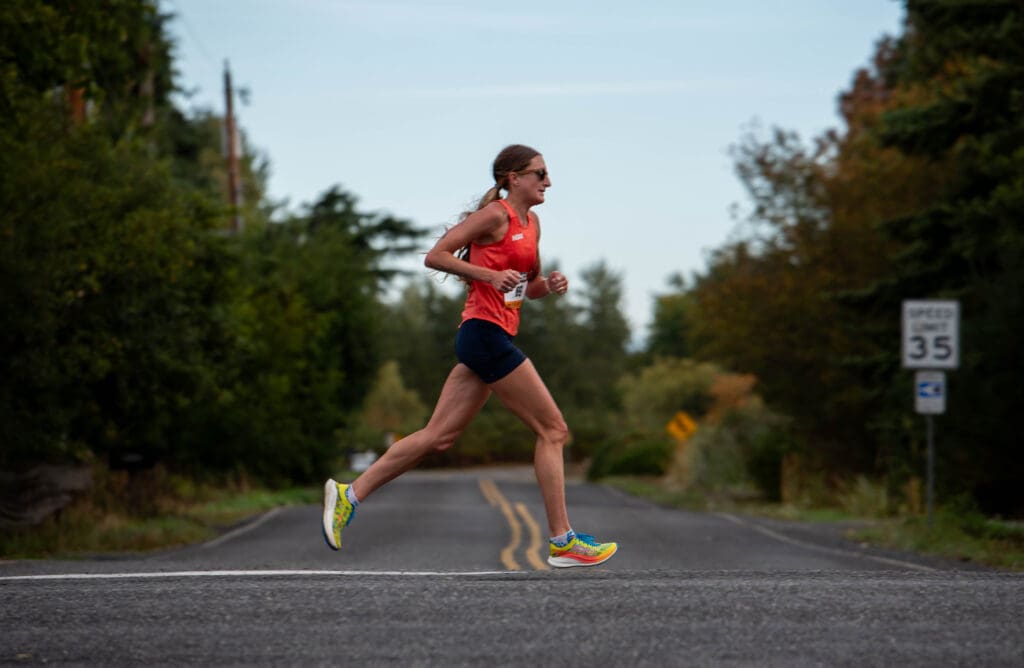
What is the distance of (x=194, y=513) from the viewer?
27.0 metres

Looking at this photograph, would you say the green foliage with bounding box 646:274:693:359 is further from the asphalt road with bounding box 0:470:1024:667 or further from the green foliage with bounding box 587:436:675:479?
the asphalt road with bounding box 0:470:1024:667

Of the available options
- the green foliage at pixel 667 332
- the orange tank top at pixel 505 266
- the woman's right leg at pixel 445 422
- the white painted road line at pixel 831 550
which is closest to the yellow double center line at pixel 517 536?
the white painted road line at pixel 831 550

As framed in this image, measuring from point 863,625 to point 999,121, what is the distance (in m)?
18.9

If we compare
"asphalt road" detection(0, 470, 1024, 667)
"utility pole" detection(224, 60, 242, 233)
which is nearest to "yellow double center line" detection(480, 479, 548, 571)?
"asphalt road" detection(0, 470, 1024, 667)

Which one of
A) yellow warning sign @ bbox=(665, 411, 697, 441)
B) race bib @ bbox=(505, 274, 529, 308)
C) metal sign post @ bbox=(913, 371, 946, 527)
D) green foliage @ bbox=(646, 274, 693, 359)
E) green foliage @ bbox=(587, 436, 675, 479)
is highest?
green foliage @ bbox=(646, 274, 693, 359)

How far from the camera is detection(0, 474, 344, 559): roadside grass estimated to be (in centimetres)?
1734

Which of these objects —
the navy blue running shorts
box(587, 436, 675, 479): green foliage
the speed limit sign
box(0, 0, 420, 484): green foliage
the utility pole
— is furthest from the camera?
box(587, 436, 675, 479): green foliage

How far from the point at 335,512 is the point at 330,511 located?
28 millimetres

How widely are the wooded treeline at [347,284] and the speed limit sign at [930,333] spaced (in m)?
0.78

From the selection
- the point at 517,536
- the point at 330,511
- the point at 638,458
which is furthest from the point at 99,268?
the point at 638,458

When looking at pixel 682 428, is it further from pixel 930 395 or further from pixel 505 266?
pixel 505 266

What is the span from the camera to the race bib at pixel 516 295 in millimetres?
8062

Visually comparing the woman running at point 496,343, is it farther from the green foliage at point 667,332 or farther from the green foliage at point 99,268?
the green foliage at point 667,332

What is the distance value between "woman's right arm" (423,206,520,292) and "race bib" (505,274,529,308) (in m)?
0.07
